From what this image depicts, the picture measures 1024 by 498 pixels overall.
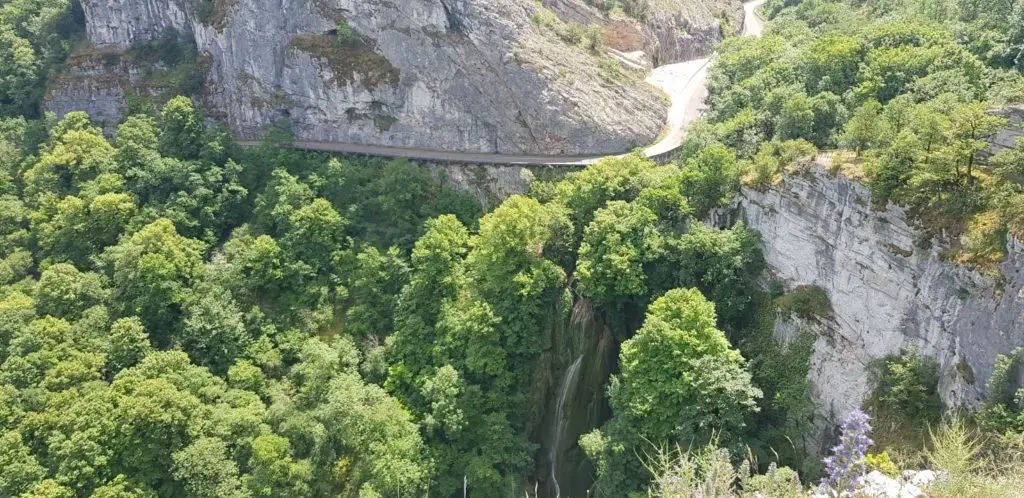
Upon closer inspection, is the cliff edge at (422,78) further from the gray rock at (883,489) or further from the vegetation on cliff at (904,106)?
the gray rock at (883,489)

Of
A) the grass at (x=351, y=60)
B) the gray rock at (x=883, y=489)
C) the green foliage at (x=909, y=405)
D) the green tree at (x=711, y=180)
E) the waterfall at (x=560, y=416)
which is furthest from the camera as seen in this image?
the grass at (x=351, y=60)

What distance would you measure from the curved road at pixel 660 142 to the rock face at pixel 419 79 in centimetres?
76

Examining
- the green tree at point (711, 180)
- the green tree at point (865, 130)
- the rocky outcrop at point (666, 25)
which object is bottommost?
the green tree at point (711, 180)

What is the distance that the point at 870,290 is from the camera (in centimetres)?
2711

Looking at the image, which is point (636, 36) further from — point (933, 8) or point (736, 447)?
point (736, 447)

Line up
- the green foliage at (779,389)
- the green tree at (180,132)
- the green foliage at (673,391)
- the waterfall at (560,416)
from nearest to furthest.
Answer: the green foliage at (673,391), the green foliage at (779,389), the waterfall at (560,416), the green tree at (180,132)

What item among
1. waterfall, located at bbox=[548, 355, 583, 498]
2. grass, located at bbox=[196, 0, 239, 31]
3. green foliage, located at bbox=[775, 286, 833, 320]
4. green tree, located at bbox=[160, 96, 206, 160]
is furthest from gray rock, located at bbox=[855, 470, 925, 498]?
grass, located at bbox=[196, 0, 239, 31]

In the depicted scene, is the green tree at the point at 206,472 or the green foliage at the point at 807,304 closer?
the green foliage at the point at 807,304

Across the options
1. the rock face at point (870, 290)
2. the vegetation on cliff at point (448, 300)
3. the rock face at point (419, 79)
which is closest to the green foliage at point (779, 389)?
the vegetation on cliff at point (448, 300)

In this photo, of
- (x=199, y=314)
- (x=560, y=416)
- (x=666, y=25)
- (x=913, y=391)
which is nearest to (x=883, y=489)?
(x=913, y=391)

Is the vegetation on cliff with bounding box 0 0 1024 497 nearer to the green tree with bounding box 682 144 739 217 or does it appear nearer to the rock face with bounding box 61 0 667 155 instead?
the green tree with bounding box 682 144 739 217

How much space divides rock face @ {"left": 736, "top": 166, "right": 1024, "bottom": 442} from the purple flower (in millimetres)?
13787

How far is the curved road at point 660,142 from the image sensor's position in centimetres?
4772

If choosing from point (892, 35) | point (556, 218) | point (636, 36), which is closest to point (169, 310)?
point (556, 218)
